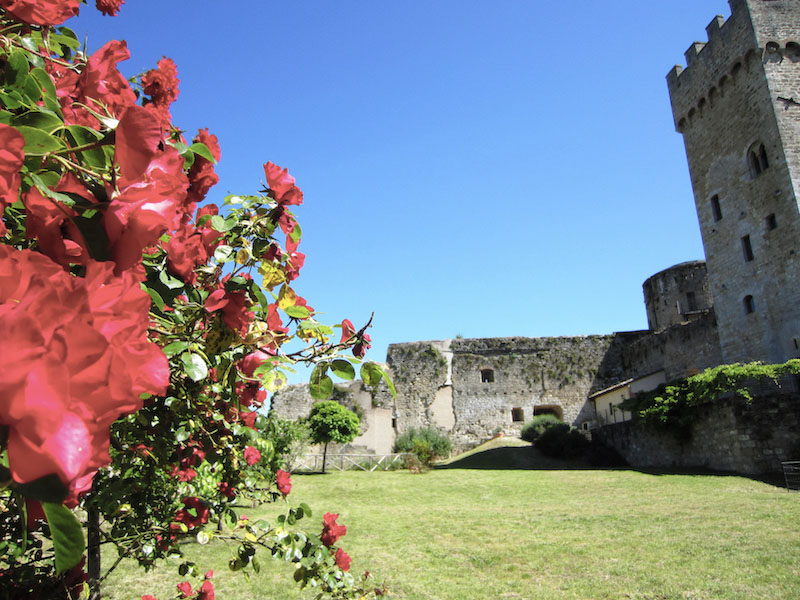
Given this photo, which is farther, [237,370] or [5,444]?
[237,370]

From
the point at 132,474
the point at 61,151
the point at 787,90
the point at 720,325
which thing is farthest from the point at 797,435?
the point at 61,151

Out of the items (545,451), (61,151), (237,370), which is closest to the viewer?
(61,151)

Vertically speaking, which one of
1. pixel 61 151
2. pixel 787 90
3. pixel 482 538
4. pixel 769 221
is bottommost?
pixel 482 538

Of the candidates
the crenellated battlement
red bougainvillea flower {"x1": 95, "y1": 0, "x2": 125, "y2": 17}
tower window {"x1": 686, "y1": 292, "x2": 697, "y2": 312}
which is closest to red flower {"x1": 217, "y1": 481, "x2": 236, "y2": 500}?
red bougainvillea flower {"x1": 95, "y1": 0, "x2": 125, "y2": 17}

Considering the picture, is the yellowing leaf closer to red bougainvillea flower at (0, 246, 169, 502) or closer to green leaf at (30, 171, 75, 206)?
green leaf at (30, 171, 75, 206)

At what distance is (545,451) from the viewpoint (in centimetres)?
1828

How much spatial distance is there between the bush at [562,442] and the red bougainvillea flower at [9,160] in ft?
60.8

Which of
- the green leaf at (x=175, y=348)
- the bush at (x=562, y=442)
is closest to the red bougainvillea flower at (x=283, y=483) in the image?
the green leaf at (x=175, y=348)

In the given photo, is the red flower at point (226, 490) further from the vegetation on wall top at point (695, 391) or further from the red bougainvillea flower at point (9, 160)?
the vegetation on wall top at point (695, 391)

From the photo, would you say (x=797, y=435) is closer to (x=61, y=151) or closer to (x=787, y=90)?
(x=787, y=90)

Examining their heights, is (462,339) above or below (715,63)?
below

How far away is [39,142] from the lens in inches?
28.0

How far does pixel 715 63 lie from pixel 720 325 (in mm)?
8425

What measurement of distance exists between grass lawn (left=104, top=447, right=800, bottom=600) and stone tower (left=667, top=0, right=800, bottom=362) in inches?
250
